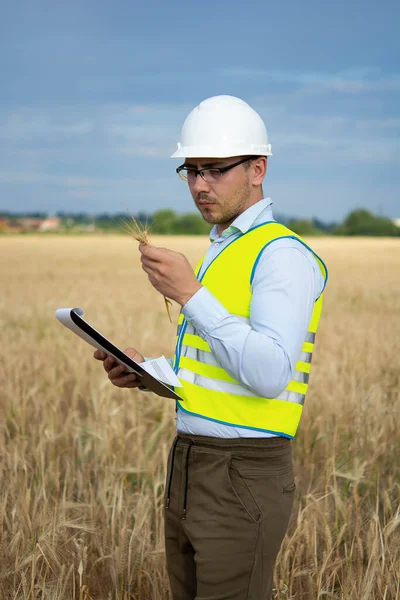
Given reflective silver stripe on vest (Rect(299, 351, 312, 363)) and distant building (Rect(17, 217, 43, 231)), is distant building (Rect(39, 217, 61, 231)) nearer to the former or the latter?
distant building (Rect(17, 217, 43, 231))

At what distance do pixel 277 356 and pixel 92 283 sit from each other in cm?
1678

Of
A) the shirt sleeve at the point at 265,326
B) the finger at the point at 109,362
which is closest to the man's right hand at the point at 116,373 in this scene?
the finger at the point at 109,362

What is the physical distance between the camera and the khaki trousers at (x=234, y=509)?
7.13 feet

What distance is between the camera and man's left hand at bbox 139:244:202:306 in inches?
78.1

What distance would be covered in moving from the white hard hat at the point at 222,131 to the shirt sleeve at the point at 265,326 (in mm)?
393

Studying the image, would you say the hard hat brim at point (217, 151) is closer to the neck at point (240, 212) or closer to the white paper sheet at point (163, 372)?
the neck at point (240, 212)

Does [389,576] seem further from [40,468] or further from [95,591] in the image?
[40,468]

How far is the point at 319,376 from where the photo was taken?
6250 millimetres

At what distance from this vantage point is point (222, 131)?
226cm

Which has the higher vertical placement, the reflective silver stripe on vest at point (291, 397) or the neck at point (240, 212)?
the neck at point (240, 212)

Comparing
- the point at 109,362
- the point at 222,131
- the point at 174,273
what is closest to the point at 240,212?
the point at 222,131

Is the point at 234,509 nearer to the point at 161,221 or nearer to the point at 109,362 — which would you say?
the point at 109,362

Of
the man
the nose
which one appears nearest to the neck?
the man

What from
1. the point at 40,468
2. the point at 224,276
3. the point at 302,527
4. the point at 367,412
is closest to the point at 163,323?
the point at 367,412
